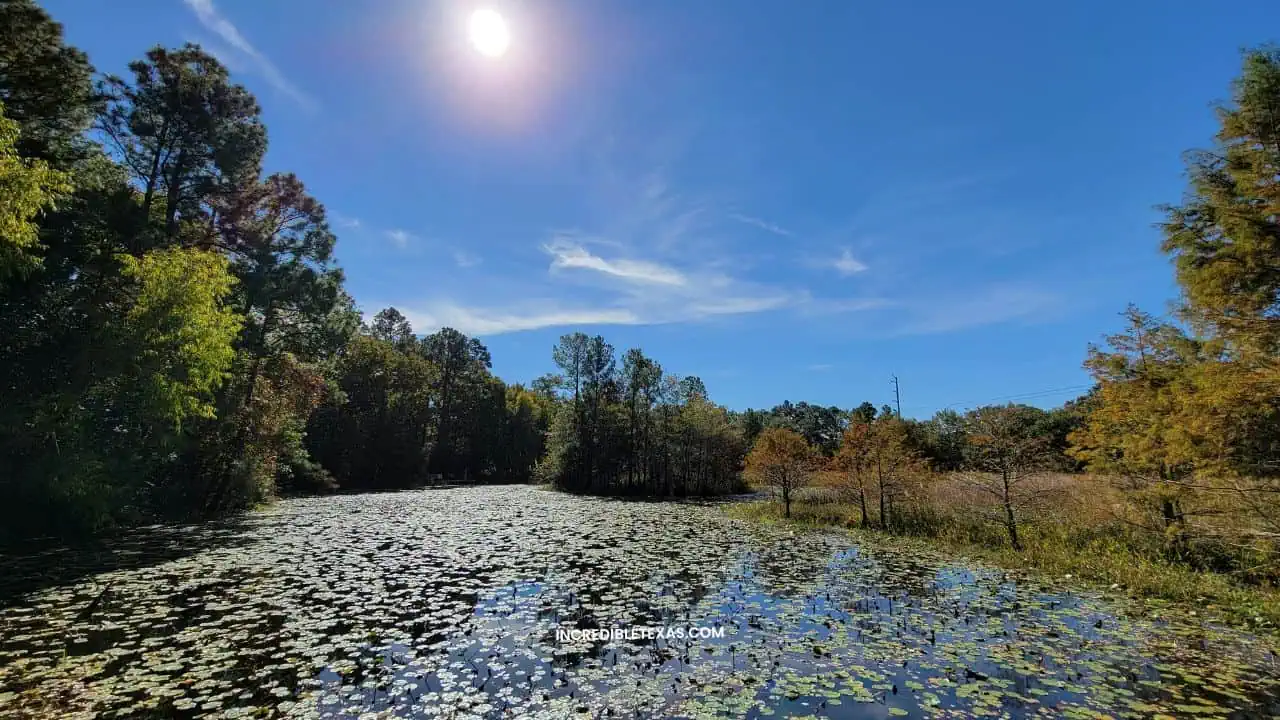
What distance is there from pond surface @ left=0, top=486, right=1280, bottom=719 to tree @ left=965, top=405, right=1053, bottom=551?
349 centimetres

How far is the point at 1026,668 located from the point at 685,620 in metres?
4.28

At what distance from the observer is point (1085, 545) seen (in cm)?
1269

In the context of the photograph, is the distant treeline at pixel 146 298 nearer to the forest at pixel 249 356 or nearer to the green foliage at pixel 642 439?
the forest at pixel 249 356

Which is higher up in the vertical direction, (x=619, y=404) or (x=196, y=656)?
(x=619, y=404)

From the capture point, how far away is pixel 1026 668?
227 inches

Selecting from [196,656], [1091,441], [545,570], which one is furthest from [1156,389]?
[196,656]

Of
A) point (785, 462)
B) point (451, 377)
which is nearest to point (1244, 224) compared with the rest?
point (785, 462)

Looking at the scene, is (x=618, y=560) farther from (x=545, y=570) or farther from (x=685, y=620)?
(x=685, y=620)

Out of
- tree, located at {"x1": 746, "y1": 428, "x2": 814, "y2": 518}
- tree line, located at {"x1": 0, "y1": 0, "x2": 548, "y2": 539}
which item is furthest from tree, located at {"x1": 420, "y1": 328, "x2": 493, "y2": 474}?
tree, located at {"x1": 746, "y1": 428, "x2": 814, "y2": 518}

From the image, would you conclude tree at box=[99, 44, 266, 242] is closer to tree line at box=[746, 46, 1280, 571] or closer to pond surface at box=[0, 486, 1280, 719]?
pond surface at box=[0, 486, 1280, 719]

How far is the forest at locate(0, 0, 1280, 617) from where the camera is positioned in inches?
337

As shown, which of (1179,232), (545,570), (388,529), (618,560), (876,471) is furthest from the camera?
(876,471)

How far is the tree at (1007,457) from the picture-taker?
13.7 metres

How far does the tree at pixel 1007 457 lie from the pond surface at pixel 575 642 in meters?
3.49
